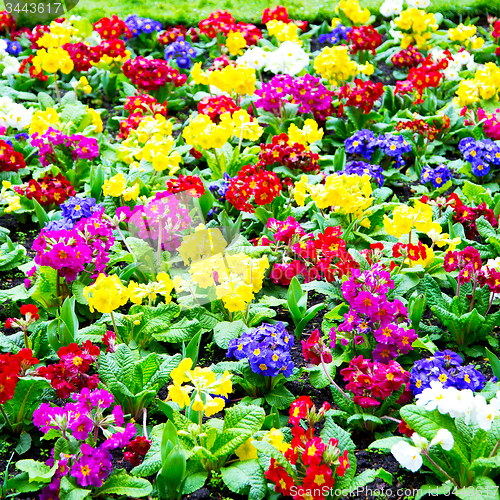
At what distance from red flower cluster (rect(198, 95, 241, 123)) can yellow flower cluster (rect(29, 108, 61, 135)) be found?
3.71 ft

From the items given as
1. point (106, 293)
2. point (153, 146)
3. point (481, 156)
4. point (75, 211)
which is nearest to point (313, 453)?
point (106, 293)

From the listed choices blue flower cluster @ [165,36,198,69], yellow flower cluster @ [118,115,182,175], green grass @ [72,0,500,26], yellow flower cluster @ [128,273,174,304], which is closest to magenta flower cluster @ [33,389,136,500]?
yellow flower cluster @ [128,273,174,304]

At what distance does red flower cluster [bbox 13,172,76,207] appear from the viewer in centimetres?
400

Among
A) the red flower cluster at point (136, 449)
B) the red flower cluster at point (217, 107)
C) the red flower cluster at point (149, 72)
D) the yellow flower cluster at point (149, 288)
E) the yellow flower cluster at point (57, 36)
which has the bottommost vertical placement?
the red flower cluster at point (136, 449)

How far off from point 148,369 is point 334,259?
1.26 meters

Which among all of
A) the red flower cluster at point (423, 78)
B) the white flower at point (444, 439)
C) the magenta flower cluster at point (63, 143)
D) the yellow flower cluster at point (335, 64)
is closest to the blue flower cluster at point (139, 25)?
the yellow flower cluster at point (335, 64)

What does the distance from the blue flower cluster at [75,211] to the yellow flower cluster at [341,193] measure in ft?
4.17

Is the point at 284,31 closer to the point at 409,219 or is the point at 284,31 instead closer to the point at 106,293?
the point at 409,219

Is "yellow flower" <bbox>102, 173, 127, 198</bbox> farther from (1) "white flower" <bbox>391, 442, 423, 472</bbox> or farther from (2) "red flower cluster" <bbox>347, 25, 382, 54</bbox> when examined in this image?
(2) "red flower cluster" <bbox>347, 25, 382, 54</bbox>

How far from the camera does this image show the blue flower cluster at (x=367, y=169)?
4.15m

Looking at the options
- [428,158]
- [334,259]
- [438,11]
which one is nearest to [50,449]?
[334,259]

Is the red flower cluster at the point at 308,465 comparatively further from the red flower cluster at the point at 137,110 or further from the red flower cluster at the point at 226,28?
the red flower cluster at the point at 226,28

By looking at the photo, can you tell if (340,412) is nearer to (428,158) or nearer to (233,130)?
(233,130)

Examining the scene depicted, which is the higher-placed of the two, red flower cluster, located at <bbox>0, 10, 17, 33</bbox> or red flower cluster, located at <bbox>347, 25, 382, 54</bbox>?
red flower cluster, located at <bbox>347, 25, 382, 54</bbox>
